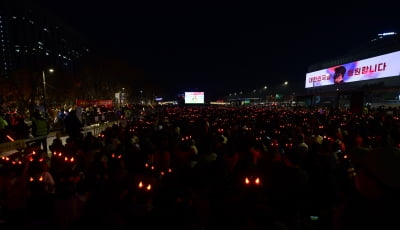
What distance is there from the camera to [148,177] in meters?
6.92

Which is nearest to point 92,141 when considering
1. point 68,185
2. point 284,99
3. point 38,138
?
point 38,138

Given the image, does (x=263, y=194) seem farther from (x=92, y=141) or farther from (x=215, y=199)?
(x=92, y=141)

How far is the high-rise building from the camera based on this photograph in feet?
282

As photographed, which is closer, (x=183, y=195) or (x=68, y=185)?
(x=68, y=185)

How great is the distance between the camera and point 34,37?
86.6 metres

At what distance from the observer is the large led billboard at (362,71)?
37.4 meters

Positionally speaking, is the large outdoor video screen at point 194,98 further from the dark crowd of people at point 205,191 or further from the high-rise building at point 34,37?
the dark crowd of people at point 205,191

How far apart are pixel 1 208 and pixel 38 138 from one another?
7.20m

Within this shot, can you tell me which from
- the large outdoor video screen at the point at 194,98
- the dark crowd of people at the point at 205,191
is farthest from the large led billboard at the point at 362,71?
the dark crowd of people at the point at 205,191

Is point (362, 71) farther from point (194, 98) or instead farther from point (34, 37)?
point (34, 37)

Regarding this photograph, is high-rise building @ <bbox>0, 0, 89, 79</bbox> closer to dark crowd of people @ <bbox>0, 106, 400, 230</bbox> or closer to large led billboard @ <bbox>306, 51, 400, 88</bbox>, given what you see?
large led billboard @ <bbox>306, 51, 400, 88</bbox>

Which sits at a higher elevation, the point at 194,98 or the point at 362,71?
the point at 362,71

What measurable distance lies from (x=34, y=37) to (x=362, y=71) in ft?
296

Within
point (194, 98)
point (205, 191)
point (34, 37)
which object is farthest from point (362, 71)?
point (34, 37)
